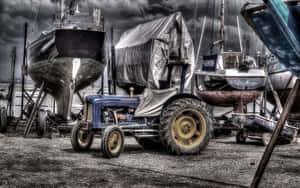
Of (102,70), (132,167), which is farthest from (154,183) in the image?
(102,70)

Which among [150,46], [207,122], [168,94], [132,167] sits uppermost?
[150,46]

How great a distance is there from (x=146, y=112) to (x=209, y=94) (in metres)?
8.71

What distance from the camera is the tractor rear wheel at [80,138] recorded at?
26.3 feet

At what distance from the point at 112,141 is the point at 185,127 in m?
1.82

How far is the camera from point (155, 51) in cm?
1030

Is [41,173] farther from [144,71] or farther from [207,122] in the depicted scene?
[144,71]

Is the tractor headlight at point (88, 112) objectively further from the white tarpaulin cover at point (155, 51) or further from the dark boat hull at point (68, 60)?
the dark boat hull at point (68, 60)

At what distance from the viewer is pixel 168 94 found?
8.38 metres

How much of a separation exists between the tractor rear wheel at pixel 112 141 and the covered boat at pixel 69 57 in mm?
6218

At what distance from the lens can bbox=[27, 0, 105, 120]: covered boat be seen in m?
13.4

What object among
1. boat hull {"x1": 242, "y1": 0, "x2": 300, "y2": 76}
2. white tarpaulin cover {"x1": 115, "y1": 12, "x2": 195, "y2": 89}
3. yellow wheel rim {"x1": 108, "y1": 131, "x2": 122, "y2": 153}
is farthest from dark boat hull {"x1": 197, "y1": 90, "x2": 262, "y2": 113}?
boat hull {"x1": 242, "y1": 0, "x2": 300, "y2": 76}

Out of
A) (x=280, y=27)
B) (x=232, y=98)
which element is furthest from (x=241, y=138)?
(x=280, y=27)

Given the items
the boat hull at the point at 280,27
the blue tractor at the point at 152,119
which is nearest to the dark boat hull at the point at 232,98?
the blue tractor at the point at 152,119

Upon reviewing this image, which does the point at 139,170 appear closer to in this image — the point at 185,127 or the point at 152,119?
the point at 185,127
